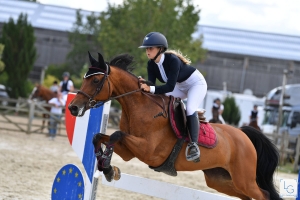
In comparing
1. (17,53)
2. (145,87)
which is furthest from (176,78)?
(17,53)

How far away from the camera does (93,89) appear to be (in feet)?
16.5

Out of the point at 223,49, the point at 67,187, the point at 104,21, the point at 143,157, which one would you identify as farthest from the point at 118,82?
the point at 223,49

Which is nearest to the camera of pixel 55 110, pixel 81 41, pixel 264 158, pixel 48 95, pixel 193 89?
pixel 193 89

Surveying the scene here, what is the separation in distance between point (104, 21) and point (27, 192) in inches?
879

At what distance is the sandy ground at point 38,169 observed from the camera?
288 inches

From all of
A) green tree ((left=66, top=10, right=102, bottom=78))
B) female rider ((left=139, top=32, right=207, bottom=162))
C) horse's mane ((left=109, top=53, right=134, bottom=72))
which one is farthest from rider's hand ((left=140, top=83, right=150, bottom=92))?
green tree ((left=66, top=10, right=102, bottom=78))

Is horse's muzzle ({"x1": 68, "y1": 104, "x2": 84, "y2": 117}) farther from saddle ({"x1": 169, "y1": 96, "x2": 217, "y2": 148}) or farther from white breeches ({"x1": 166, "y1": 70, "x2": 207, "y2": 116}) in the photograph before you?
white breeches ({"x1": 166, "y1": 70, "x2": 207, "y2": 116})

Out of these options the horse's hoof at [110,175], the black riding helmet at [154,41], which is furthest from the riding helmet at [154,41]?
the horse's hoof at [110,175]

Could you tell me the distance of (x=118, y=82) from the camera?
210 inches

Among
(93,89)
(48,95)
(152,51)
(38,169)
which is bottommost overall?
(38,169)

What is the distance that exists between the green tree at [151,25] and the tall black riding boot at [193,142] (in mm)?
18969

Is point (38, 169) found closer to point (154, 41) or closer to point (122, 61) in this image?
point (122, 61)

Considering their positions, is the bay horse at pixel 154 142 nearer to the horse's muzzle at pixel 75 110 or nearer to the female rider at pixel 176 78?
the horse's muzzle at pixel 75 110

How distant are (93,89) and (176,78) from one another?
810mm
